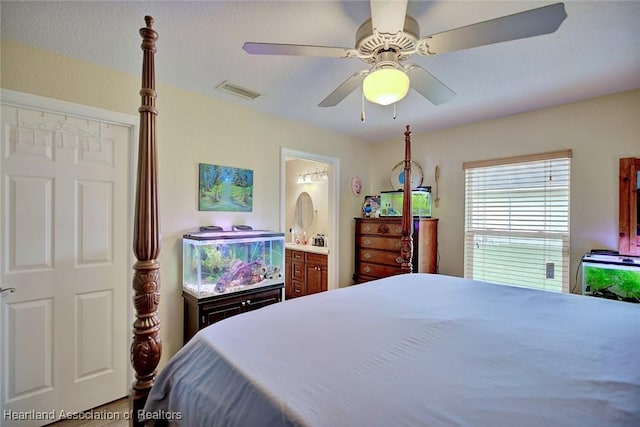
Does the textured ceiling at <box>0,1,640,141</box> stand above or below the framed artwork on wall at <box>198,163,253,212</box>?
above

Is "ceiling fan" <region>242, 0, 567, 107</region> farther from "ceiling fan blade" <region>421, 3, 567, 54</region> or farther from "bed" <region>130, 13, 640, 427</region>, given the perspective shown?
"bed" <region>130, 13, 640, 427</region>

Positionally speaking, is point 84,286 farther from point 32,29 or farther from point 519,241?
point 519,241

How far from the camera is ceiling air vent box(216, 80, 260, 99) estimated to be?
7.86ft

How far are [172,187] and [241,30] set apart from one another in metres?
1.37

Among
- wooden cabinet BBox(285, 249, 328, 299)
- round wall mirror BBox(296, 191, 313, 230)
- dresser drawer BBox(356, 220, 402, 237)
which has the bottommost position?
wooden cabinet BBox(285, 249, 328, 299)

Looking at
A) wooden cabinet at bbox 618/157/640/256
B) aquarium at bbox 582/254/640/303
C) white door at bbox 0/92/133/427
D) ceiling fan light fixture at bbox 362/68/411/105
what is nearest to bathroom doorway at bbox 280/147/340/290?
white door at bbox 0/92/133/427

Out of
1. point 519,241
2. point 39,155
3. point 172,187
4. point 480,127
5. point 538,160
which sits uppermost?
point 480,127

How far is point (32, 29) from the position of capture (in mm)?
1692

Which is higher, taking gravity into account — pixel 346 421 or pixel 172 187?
pixel 172 187

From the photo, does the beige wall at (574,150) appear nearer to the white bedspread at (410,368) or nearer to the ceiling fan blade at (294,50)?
the white bedspread at (410,368)

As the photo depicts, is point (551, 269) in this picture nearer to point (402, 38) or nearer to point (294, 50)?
point (402, 38)

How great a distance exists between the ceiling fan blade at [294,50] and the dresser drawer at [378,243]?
2.26 m

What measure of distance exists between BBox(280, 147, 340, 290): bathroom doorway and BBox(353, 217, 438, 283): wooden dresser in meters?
0.33

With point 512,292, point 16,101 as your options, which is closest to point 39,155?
point 16,101
